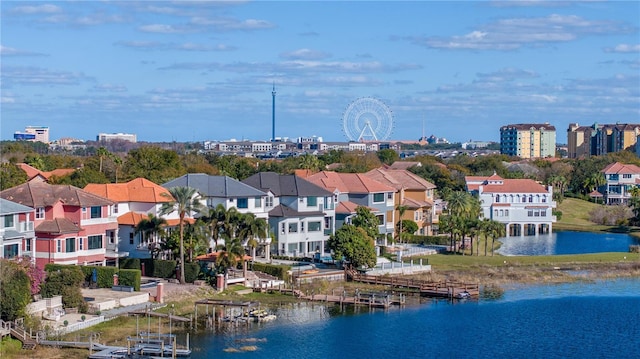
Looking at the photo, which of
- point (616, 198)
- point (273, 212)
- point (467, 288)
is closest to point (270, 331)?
point (467, 288)

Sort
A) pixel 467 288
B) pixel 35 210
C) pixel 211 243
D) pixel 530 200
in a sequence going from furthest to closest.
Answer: pixel 530 200 → pixel 211 243 → pixel 467 288 → pixel 35 210

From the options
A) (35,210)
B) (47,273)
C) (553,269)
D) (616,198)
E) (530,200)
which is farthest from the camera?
(616,198)

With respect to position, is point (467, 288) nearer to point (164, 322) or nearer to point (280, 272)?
point (280, 272)

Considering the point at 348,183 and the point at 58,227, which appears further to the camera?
the point at 348,183

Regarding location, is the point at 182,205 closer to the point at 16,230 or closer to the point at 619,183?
the point at 16,230

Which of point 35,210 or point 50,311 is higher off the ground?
point 35,210

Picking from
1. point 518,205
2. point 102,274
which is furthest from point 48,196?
point 518,205

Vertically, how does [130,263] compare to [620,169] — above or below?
below

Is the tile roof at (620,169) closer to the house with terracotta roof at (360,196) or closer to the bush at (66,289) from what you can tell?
the house with terracotta roof at (360,196)
